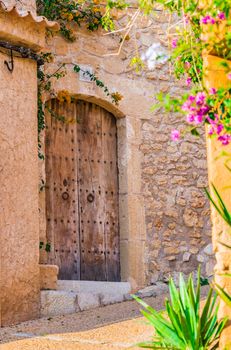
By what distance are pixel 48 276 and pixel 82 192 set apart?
123 cm

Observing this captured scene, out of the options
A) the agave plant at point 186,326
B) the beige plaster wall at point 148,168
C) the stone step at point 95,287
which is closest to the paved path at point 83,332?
the stone step at point 95,287

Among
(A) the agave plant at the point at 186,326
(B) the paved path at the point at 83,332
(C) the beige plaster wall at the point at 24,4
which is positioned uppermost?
(C) the beige plaster wall at the point at 24,4

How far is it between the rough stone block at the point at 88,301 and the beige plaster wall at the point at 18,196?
0.54m

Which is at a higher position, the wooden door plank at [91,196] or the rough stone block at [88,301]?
the wooden door plank at [91,196]

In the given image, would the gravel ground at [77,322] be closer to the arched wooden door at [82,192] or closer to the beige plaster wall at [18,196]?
the beige plaster wall at [18,196]

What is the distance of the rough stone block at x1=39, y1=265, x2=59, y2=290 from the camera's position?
263 inches

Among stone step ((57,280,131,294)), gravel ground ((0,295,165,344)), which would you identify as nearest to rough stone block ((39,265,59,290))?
stone step ((57,280,131,294))

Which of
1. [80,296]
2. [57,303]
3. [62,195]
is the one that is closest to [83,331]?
[57,303]

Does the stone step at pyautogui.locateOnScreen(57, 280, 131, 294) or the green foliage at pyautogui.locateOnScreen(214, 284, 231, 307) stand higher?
→ the green foliage at pyautogui.locateOnScreen(214, 284, 231, 307)

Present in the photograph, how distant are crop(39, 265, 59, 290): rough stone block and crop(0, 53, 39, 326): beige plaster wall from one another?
0.15 m

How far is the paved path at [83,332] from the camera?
16.5 ft

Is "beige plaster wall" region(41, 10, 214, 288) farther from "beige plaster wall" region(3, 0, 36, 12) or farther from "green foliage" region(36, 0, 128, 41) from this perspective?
"beige plaster wall" region(3, 0, 36, 12)

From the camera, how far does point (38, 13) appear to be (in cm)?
747

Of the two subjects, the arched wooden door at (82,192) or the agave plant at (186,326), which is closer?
the agave plant at (186,326)
